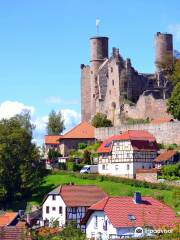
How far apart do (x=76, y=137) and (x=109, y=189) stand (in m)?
20.7

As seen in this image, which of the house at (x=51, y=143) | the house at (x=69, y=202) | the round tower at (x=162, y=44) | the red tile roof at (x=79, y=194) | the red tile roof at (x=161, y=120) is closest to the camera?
the house at (x=69, y=202)

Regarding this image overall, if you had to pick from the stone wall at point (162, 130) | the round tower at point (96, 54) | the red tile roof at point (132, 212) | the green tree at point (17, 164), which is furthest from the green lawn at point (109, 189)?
the round tower at point (96, 54)

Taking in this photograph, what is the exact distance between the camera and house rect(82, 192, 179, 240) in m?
48.7

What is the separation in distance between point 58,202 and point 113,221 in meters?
15.8

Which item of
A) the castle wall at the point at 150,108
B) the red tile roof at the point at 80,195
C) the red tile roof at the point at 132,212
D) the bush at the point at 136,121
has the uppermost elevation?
the castle wall at the point at 150,108

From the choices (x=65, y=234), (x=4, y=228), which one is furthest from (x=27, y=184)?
(x=4, y=228)

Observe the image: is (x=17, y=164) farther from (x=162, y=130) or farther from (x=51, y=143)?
(x=51, y=143)

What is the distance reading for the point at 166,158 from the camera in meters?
73.2

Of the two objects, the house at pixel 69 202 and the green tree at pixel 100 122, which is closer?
the house at pixel 69 202

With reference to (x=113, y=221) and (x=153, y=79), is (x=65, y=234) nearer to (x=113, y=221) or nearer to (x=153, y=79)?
(x=113, y=221)

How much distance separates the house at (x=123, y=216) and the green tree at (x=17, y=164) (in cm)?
2295

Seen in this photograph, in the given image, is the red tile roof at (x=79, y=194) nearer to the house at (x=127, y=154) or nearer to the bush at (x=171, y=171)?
the bush at (x=171, y=171)

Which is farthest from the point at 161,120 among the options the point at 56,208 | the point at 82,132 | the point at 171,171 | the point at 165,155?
the point at 56,208

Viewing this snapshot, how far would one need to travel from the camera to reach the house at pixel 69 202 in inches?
2496
